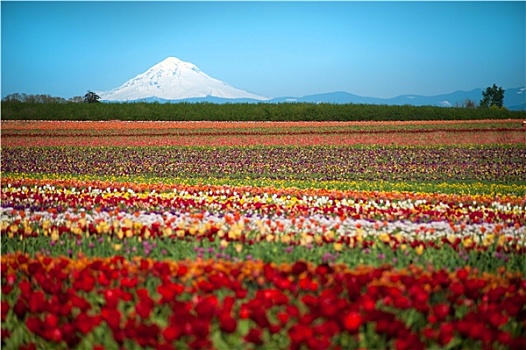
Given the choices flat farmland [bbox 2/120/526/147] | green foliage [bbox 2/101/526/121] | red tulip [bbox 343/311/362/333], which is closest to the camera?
red tulip [bbox 343/311/362/333]

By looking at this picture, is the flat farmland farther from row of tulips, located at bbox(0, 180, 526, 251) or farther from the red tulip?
the red tulip

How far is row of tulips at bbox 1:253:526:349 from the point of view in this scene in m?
3.50

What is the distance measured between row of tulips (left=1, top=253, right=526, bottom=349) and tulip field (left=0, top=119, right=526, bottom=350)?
13 mm

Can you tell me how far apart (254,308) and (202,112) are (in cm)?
4856

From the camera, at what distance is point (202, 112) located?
51.5 metres

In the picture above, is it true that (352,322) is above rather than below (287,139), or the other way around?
below

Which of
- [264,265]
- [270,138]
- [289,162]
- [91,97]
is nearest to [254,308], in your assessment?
[264,265]

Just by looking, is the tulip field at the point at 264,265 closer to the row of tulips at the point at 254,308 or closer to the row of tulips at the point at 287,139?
the row of tulips at the point at 254,308

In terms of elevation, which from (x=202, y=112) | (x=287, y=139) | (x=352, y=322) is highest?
(x=202, y=112)

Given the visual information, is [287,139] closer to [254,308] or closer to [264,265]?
[264,265]

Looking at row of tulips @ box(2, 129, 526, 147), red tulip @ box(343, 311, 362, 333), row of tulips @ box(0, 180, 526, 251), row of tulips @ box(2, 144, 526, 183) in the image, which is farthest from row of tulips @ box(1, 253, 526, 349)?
row of tulips @ box(2, 129, 526, 147)

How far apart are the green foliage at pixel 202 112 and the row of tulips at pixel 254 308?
151ft

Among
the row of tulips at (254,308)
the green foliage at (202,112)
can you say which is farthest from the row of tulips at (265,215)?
the green foliage at (202,112)

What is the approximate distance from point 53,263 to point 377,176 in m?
12.6
